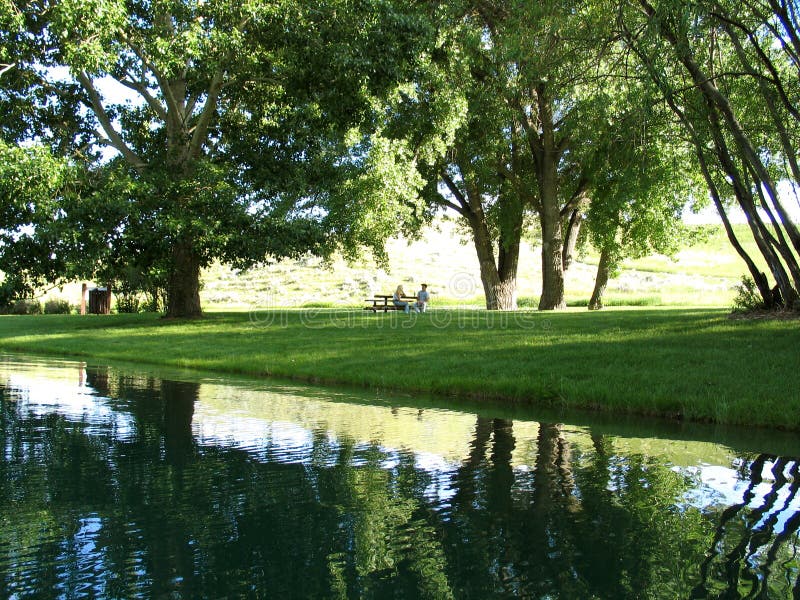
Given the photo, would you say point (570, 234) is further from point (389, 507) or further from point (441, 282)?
point (389, 507)

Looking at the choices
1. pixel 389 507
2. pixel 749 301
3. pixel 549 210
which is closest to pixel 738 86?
pixel 749 301

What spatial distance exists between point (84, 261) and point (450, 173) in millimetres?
16943

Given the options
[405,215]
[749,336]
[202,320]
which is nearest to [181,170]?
[202,320]

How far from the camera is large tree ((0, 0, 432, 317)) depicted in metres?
22.4

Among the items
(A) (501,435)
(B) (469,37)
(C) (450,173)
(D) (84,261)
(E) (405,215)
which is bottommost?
(A) (501,435)

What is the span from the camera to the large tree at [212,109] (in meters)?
22.4

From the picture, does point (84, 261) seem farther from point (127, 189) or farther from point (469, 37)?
point (469, 37)

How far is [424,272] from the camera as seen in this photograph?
224 ft

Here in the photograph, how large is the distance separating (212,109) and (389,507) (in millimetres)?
23273

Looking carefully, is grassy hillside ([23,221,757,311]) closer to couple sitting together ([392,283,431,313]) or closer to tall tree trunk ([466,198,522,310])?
tall tree trunk ([466,198,522,310])

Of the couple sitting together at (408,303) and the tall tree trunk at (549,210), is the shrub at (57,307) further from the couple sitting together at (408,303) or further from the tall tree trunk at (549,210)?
the tall tree trunk at (549,210)

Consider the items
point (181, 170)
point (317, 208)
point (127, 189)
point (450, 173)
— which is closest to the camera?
point (127, 189)

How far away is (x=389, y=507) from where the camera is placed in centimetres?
595

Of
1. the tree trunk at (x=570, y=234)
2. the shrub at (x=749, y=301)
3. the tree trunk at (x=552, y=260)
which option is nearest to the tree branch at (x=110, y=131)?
the tree trunk at (x=552, y=260)
